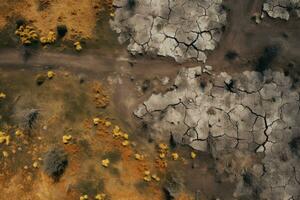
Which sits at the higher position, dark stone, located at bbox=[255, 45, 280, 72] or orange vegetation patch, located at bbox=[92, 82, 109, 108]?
dark stone, located at bbox=[255, 45, 280, 72]

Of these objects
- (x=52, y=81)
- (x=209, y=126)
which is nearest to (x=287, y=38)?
(x=209, y=126)

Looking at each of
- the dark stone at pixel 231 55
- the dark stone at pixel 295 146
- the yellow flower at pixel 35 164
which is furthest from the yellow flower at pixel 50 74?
the dark stone at pixel 295 146

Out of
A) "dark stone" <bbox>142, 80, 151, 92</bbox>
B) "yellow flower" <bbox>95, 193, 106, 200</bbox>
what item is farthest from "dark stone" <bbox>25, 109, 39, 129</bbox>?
"dark stone" <bbox>142, 80, 151, 92</bbox>

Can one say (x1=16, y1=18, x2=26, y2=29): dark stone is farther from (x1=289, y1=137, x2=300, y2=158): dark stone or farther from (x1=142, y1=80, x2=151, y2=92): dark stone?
(x1=289, y1=137, x2=300, y2=158): dark stone

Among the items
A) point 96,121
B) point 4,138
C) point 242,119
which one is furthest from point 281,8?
point 4,138

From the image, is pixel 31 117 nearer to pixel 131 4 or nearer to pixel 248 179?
pixel 131 4

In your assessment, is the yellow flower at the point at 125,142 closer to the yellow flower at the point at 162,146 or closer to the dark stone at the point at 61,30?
the yellow flower at the point at 162,146
